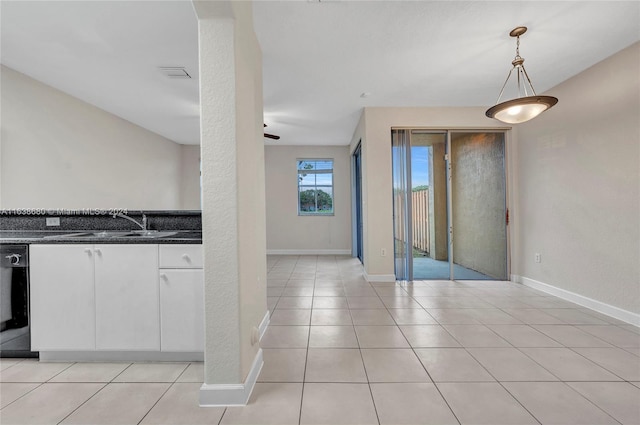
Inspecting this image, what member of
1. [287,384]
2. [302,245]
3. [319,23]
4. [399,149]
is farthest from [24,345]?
[302,245]

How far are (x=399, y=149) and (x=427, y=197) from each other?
36.3 inches

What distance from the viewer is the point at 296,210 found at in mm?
7027

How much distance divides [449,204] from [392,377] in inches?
127

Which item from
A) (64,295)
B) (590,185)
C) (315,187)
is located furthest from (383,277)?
(64,295)

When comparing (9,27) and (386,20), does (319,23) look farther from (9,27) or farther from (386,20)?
(9,27)

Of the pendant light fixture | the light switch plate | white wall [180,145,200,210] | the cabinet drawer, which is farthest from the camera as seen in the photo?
white wall [180,145,200,210]

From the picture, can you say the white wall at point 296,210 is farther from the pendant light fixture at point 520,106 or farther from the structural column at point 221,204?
the structural column at point 221,204

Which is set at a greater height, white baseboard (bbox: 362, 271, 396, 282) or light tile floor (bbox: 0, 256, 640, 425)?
white baseboard (bbox: 362, 271, 396, 282)

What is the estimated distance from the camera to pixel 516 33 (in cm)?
246

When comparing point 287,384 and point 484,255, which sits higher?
point 484,255

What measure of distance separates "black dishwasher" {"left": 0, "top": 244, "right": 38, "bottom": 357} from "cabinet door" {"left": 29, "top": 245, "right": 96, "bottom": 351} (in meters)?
0.09

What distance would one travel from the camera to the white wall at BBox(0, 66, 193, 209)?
10.1 feet

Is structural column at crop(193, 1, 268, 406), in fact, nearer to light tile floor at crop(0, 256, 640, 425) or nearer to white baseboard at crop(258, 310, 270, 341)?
light tile floor at crop(0, 256, 640, 425)

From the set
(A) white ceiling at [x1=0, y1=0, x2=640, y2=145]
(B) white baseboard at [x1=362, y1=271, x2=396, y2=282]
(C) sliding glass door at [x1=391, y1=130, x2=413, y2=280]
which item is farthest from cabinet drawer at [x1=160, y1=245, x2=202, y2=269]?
(C) sliding glass door at [x1=391, y1=130, x2=413, y2=280]
